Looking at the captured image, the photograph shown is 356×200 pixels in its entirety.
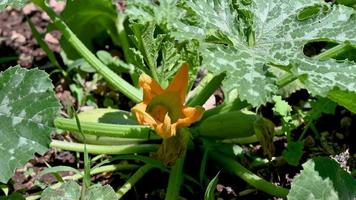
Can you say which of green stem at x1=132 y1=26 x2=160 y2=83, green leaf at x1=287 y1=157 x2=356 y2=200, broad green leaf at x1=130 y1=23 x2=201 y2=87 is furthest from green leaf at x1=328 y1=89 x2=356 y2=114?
green stem at x1=132 y1=26 x2=160 y2=83

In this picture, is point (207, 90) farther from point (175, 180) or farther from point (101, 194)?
point (101, 194)

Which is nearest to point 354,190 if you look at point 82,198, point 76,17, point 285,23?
point 285,23

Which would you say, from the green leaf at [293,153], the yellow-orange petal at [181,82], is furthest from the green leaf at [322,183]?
the yellow-orange petal at [181,82]

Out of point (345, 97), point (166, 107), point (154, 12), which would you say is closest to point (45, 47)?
point (154, 12)

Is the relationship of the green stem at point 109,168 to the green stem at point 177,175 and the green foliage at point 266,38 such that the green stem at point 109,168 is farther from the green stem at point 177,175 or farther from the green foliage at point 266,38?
the green foliage at point 266,38

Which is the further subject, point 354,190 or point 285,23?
point 285,23

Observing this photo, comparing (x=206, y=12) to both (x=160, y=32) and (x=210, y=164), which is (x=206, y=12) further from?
(x=210, y=164)

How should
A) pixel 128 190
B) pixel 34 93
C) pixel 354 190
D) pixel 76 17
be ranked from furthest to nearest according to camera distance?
pixel 76 17, pixel 128 190, pixel 34 93, pixel 354 190

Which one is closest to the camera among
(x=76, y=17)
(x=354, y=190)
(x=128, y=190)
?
(x=354, y=190)

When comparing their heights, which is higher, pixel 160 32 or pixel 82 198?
pixel 160 32
